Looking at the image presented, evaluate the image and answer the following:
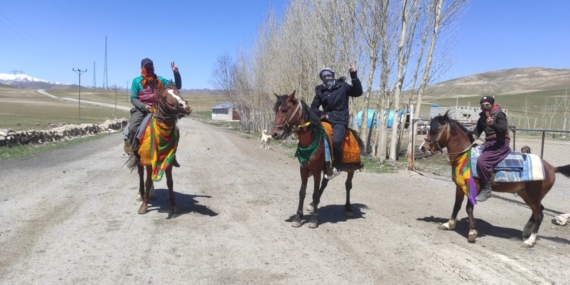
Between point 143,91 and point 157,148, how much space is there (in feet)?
4.18

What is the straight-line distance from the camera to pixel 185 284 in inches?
162

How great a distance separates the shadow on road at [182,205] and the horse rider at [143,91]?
0.82m

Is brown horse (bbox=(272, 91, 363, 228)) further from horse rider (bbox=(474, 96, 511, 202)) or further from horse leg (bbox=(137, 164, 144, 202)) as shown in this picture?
horse leg (bbox=(137, 164, 144, 202))

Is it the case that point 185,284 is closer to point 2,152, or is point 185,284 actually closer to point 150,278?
point 150,278

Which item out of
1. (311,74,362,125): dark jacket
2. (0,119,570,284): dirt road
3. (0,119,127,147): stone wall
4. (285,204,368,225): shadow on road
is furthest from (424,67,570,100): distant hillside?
(311,74,362,125): dark jacket

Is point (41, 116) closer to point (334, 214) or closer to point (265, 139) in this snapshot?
point (265, 139)

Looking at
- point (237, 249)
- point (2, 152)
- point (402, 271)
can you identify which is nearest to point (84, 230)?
point (237, 249)

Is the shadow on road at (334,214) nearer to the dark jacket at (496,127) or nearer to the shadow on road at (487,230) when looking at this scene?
the shadow on road at (487,230)

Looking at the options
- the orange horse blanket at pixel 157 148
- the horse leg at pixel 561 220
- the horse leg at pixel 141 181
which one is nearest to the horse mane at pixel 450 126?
the horse leg at pixel 561 220

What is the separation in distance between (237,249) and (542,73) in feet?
655

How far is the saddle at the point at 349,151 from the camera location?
666 cm

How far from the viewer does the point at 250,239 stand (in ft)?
18.3

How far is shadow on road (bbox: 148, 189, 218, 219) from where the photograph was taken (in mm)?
6863

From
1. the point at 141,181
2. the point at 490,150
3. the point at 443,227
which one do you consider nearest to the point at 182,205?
the point at 141,181
